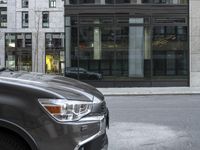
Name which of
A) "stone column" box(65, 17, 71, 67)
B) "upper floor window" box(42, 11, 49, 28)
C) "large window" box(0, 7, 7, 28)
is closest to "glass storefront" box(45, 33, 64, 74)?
"upper floor window" box(42, 11, 49, 28)

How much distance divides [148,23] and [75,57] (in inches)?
182

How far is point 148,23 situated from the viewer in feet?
87.2

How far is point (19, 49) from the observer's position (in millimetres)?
63188

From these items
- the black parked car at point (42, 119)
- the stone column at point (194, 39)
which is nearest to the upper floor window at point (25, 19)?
the stone column at point (194, 39)

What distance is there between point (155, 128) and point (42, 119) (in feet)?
21.7

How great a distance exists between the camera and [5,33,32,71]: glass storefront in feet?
205

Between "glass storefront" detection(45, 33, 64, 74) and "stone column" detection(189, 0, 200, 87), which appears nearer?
"stone column" detection(189, 0, 200, 87)

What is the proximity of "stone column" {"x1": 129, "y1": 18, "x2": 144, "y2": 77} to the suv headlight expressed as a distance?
22614mm

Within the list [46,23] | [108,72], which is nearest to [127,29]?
[108,72]

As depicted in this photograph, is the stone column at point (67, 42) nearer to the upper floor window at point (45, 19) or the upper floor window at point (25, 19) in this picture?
the upper floor window at point (45, 19)

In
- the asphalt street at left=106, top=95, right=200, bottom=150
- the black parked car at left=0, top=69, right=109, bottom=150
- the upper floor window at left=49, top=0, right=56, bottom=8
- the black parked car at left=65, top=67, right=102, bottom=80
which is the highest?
the upper floor window at left=49, top=0, right=56, bottom=8

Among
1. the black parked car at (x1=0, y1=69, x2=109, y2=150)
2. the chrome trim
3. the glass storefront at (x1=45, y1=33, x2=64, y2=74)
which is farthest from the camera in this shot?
the glass storefront at (x1=45, y1=33, x2=64, y2=74)

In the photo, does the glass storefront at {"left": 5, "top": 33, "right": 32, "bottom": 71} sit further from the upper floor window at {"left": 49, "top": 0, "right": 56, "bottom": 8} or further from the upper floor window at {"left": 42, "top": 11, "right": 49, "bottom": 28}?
the upper floor window at {"left": 49, "top": 0, "right": 56, "bottom": 8}

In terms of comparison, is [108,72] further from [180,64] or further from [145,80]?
[180,64]
